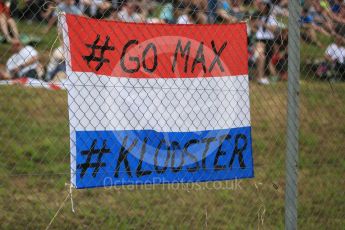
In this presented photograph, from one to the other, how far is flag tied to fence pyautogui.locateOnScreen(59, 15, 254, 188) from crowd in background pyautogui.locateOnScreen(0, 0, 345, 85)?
806mm

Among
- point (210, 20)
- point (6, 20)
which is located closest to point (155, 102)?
point (210, 20)

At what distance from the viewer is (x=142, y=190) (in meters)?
5.84

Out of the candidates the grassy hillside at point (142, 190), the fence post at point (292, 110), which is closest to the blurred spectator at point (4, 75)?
the grassy hillside at point (142, 190)

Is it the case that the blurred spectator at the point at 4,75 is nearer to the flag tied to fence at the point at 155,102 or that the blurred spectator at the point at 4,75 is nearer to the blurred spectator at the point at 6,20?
the blurred spectator at the point at 6,20

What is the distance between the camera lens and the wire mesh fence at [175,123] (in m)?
4.48

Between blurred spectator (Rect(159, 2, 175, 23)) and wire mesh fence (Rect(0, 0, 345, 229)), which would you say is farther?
blurred spectator (Rect(159, 2, 175, 23))

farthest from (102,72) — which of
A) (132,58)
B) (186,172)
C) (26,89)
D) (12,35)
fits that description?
(26,89)

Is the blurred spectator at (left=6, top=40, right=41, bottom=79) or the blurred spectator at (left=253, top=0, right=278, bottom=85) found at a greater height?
the blurred spectator at (left=253, top=0, right=278, bottom=85)

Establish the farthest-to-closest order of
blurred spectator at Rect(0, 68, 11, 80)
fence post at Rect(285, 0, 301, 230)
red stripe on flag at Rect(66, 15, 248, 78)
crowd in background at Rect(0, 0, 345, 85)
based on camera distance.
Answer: blurred spectator at Rect(0, 68, 11, 80)
crowd in background at Rect(0, 0, 345, 85)
fence post at Rect(285, 0, 301, 230)
red stripe on flag at Rect(66, 15, 248, 78)

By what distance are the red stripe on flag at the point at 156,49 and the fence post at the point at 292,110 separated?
354 millimetres

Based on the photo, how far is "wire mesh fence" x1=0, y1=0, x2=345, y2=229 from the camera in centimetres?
448

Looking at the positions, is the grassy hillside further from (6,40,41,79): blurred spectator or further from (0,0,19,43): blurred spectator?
(0,0,19,43): blurred spectator

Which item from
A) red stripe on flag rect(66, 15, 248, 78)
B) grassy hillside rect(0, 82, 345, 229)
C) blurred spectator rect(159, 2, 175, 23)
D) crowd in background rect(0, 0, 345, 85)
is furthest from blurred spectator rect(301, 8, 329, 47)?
red stripe on flag rect(66, 15, 248, 78)

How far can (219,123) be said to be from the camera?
4.69 m
